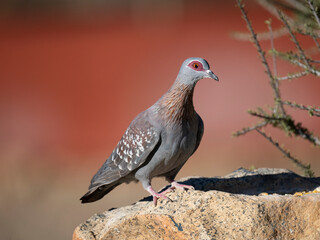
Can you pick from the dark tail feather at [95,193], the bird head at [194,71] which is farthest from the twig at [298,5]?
the dark tail feather at [95,193]

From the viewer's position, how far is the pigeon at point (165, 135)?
128 inches

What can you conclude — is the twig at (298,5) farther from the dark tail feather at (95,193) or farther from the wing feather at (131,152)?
the dark tail feather at (95,193)

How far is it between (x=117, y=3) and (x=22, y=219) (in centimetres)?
324

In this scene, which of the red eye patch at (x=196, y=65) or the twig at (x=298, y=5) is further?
the twig at (x=298, y=5)

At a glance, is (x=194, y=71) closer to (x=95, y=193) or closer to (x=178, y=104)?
(x=178, y=104)

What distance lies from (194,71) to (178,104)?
270 mm

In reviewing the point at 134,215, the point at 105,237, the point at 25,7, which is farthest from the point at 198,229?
the point at 25,7

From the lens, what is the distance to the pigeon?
3.24 meters

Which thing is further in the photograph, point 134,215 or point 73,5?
point 73,5

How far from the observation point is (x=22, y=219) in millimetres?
5570

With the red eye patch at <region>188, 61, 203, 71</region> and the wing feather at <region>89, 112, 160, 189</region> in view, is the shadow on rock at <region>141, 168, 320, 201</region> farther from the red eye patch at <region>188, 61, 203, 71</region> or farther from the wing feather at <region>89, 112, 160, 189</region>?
the red eye patch at <region>188, 61, 203, 71</region>

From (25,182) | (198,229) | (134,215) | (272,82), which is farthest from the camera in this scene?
(25,182)

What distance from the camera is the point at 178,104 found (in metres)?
3.28

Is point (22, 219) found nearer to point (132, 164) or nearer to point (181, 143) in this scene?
point (132, 164)
